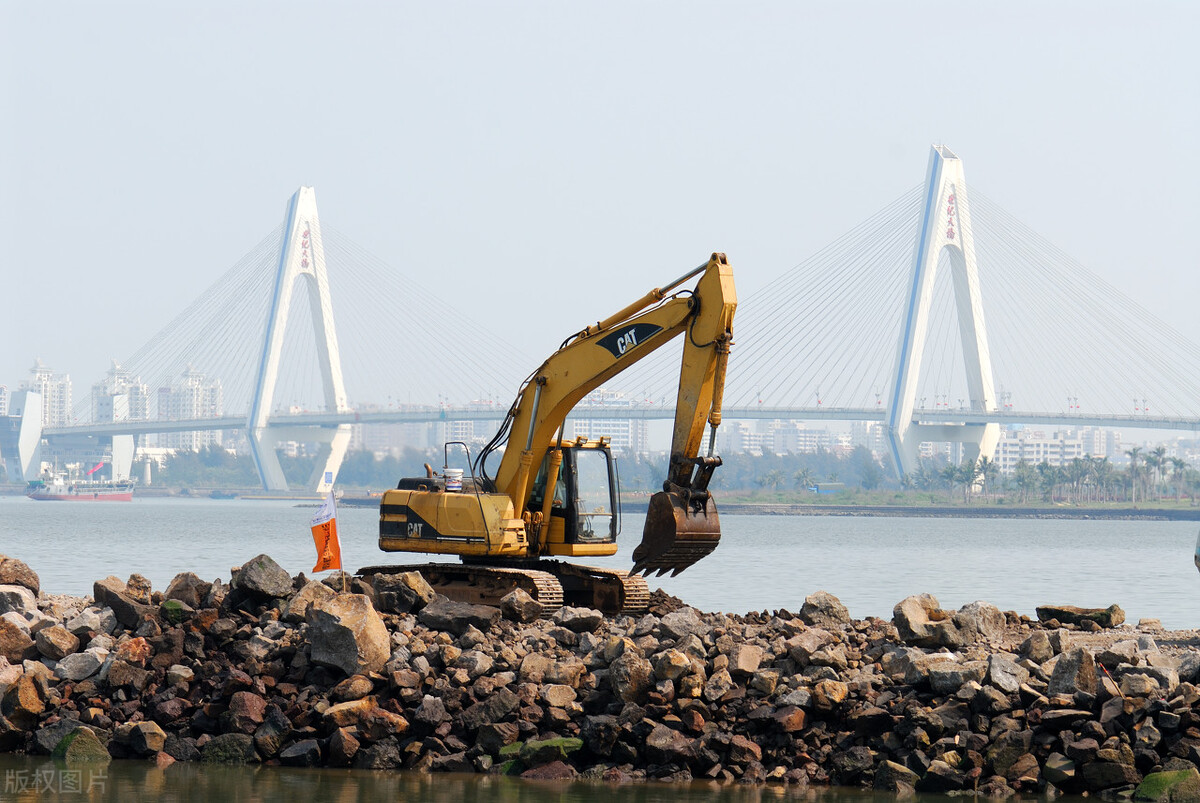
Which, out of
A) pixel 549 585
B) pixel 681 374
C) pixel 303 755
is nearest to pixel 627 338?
pixel 681 374

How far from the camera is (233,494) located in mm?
→ 148875

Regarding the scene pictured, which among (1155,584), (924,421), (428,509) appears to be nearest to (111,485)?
(924,421)

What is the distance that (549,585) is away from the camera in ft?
50.3

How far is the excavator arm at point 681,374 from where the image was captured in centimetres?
1420

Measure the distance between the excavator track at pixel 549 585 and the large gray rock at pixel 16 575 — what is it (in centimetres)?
449

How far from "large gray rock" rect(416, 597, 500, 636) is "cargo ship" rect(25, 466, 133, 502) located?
116502mm

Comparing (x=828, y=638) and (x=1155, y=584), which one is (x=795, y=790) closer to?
(x=828, y=638)

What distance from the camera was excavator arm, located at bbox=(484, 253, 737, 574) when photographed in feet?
46.6

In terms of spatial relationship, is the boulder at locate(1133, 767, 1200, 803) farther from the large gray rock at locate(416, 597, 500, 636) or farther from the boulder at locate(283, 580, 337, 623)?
the boulder at locate(283, 580, 337, 623)

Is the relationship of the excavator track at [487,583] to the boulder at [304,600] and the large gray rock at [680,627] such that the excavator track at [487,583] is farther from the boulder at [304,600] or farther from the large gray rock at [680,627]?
the boulder at [304,600]

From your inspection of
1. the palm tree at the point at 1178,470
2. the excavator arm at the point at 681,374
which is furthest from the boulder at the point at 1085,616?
the palm tree at the point at 1178,470

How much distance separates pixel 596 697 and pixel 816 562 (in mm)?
28443

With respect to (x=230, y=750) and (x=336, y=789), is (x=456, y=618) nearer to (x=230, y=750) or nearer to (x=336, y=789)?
(x=230, y=750)

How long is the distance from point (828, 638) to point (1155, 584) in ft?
72.3
